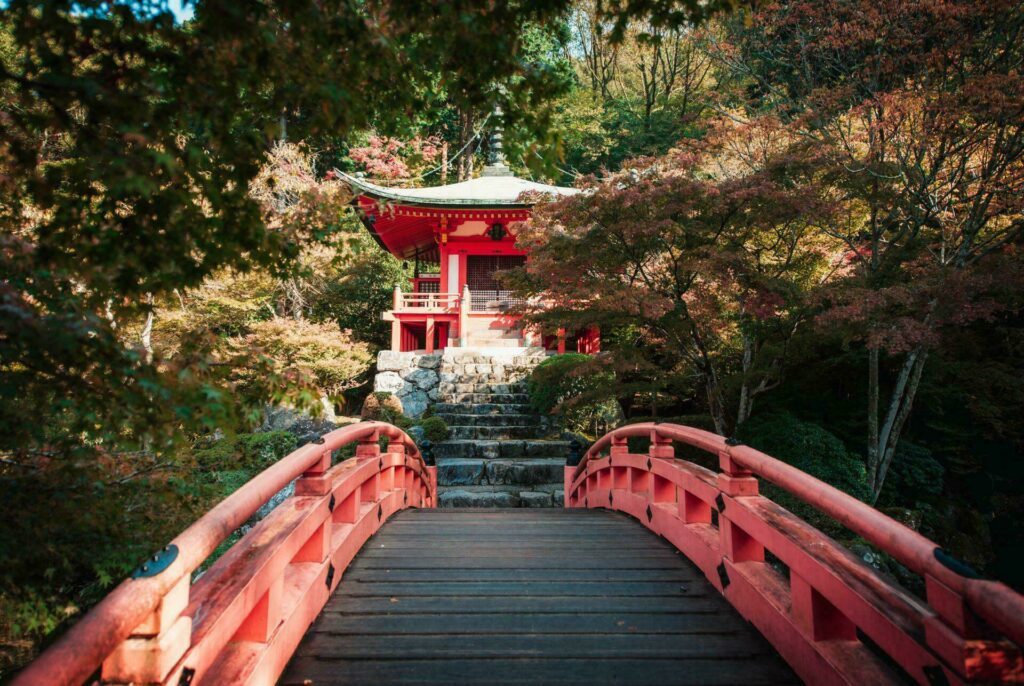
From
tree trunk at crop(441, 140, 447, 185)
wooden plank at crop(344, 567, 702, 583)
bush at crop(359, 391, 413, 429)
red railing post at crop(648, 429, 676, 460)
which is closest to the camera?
wooden plank at crop(344, 567, 702, 583)

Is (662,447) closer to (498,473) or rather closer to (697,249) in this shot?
(697,249)

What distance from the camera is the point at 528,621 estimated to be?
8.64ft

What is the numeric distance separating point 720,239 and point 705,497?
4560 millimetres

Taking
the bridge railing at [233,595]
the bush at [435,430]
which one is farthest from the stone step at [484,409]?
the bridge railing at [233,595]

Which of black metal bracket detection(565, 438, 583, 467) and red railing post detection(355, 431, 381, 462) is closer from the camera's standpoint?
red railing post detection(355, 431, 381, 462)

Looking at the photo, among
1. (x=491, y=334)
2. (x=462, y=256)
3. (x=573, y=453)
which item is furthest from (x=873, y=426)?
(x=462, y=256)

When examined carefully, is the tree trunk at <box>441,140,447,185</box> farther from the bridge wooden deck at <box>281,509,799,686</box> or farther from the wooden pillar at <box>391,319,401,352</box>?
the bridge wooden deck at <box>281,509,799,686</box>

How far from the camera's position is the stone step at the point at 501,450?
32.5 ft

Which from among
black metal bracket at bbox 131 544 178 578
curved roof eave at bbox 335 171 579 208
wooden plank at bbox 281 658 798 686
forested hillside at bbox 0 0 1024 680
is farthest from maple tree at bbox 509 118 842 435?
curved roof eave at bbox 335 171 579 208

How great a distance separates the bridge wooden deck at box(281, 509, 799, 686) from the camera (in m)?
2.20

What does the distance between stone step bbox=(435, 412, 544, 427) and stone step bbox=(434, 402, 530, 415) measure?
23 centimetres

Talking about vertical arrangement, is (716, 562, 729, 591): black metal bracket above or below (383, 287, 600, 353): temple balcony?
below

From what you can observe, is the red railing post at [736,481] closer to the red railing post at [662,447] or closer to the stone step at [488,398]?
the red railing post at [662,447]

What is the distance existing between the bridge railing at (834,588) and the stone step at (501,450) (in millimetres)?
6190
